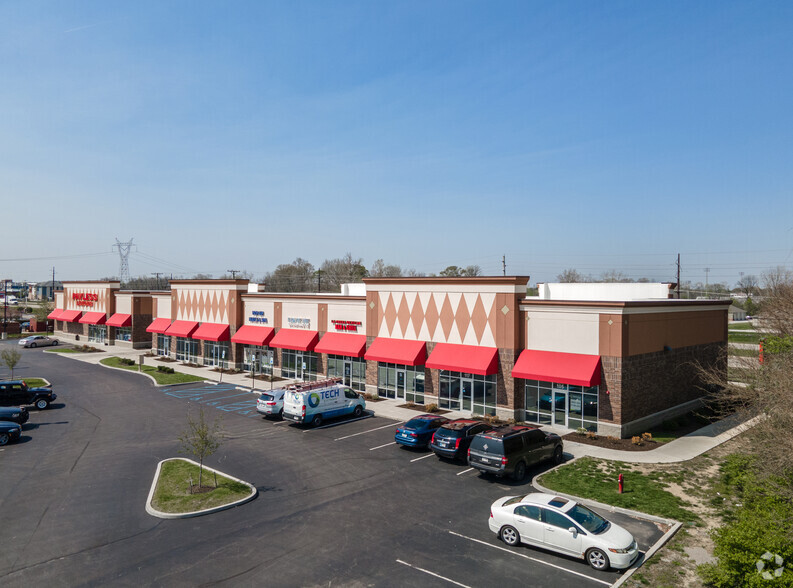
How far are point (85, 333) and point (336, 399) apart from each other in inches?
2337

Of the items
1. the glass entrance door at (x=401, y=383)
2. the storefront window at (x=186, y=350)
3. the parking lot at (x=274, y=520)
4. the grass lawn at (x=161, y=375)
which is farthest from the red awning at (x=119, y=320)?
the glass entrance door at (x=401, y=383)

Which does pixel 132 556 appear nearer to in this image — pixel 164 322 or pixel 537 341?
pixel 537 341

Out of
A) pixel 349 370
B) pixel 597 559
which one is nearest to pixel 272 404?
pixel 349 370

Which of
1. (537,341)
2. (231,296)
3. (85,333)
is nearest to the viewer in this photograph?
(537,341)

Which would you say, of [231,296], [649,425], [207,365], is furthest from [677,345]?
[207,365]

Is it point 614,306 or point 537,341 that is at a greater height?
point 614,306

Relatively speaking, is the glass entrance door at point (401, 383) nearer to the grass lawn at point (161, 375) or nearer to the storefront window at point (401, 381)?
the storefront window at point (401, 381)

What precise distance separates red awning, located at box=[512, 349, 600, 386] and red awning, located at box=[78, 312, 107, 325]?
5879 cm

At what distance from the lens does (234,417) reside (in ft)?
103

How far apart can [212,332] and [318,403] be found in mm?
24588

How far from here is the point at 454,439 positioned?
2259 cm

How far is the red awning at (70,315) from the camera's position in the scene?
73.2 metres

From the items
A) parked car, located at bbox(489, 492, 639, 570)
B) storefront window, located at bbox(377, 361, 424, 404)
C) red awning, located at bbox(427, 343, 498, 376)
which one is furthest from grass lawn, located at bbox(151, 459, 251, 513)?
storefront window, located at bbox(377, 361, 424, 404)

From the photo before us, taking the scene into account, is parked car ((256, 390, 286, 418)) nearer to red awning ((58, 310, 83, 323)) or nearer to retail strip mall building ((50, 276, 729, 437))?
retail strip mall building ((50, 276, 729, 437))
